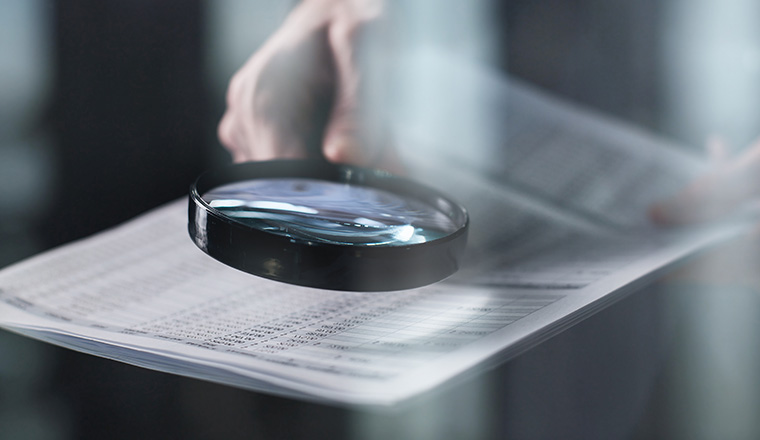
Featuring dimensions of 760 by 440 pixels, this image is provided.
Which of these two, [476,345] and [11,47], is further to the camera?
[11,47]

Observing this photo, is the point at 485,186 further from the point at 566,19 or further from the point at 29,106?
the point at 29,106

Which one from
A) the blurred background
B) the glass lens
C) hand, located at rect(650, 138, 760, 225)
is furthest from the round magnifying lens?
hand, located at rect(650, 138, 760, 225)

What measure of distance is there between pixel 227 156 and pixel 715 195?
29.0 inches

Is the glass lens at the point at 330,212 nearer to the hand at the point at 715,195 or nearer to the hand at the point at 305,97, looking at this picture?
the hand at the point at 305,97

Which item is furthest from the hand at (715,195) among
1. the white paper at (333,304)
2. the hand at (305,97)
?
the hand at (305,97)

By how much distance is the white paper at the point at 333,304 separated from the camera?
408 mm

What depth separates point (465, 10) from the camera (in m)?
1.26

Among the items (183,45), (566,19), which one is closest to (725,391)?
(566,19)

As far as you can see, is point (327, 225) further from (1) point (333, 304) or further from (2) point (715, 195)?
(2) point (715, 195)

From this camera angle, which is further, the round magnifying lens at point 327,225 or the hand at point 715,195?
the hand at point 715,195

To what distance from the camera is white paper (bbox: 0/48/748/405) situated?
1.34ft

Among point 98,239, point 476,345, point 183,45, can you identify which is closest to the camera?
point 476,345

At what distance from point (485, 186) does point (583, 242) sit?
191mm

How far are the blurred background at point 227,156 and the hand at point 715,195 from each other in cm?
10
